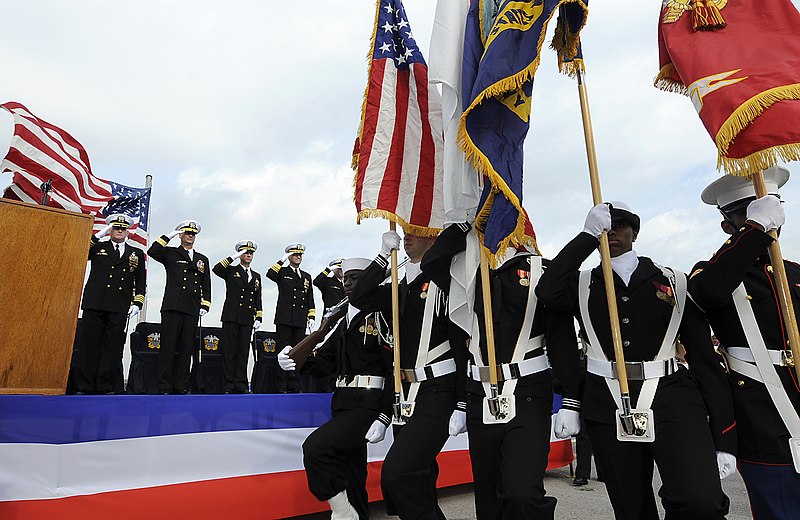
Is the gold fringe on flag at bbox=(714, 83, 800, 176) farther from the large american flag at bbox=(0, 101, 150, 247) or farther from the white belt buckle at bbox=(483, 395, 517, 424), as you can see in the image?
the large american flag at bbox=(0, 101, 150, 247)

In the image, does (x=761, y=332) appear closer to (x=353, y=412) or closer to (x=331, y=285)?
(x=353, y=412)

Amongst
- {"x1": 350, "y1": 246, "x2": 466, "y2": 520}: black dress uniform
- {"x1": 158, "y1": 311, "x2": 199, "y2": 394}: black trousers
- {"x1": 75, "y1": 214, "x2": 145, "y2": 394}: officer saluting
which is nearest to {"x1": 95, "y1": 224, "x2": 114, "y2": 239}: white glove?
{"x1": 75, "y1": 214, "x2": 145, "y2": 394}: officer saluting

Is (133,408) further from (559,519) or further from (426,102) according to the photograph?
(559,519)

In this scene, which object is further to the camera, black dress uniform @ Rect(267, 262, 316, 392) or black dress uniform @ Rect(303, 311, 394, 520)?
black dress uniform @ Rect(267, 262, 316, 392)

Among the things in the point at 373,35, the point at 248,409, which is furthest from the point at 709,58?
the point at 248,409

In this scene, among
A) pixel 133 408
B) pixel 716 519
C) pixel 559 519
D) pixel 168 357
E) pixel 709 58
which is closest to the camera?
pixel 716 519

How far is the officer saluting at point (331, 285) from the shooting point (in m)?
10.5

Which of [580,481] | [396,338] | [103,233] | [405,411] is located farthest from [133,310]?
[580,481]

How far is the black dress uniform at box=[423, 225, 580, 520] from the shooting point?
2912 millimetres

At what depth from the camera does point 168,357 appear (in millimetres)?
7777

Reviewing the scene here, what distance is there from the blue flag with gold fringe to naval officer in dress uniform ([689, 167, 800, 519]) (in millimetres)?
Result: 1059

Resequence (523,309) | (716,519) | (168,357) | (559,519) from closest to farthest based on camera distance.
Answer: (716,519), (523,309), (559,519), (168,357)

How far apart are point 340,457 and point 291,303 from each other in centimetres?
550

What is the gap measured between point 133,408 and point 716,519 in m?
3.48
